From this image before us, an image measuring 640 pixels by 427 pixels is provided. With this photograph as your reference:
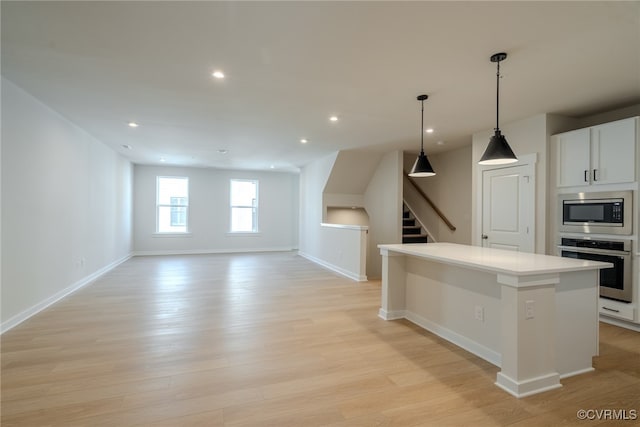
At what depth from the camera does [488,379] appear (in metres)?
2.25

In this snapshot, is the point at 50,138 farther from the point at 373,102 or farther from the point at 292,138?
the point at 373,102

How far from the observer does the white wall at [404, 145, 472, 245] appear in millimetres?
6266

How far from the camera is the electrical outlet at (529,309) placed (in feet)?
6.82

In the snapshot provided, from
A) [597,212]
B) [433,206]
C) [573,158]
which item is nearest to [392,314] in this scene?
[597,212]

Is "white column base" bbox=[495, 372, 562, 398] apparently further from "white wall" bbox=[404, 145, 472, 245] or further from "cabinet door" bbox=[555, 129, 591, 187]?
"white wall" bbox=[404, 145, 472, 245]

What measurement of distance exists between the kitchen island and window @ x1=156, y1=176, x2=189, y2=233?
7.67 m

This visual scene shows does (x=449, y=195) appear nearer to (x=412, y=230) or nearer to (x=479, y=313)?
(x=412, y=230)

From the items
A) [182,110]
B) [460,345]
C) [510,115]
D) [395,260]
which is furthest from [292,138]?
[460,345]

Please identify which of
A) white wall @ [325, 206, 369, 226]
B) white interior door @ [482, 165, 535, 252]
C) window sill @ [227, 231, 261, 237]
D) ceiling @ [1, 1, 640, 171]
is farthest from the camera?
window sill @ [227, 231, 261, 237]

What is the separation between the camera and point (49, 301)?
155 inches

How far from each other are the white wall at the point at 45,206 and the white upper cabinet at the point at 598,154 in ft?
21.0

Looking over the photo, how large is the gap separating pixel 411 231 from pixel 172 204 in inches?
269

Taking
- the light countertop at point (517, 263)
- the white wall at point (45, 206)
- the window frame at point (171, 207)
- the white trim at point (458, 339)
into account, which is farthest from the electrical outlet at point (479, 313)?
the window frame at point (171, 207)

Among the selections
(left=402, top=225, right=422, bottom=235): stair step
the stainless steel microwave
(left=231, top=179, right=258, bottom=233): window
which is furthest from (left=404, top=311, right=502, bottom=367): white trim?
(left=231, top=179, right=258, bottom=233): window
